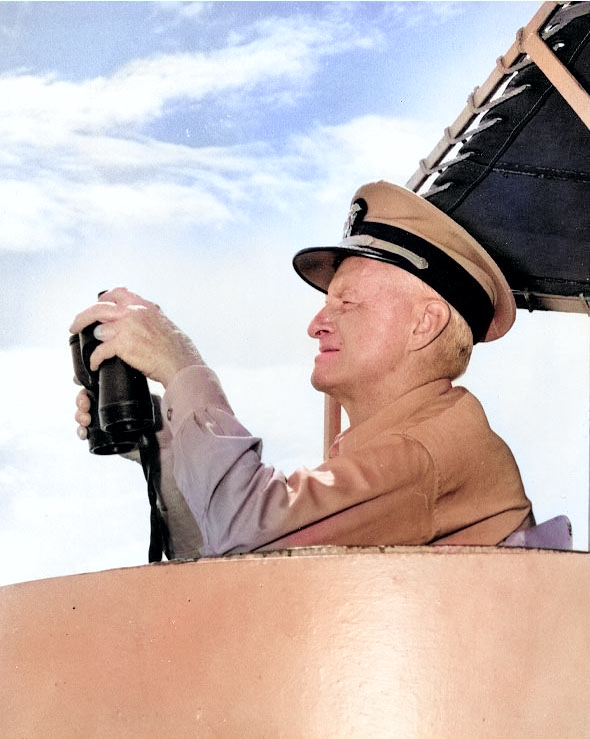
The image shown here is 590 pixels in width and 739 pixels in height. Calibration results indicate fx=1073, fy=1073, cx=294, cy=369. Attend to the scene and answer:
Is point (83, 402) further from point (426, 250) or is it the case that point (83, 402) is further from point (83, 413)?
point (426, 250)

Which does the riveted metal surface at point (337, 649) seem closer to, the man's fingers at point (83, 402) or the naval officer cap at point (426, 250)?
the man's fingers at point (83, 402)

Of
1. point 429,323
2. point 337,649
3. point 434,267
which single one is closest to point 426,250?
point 434,267

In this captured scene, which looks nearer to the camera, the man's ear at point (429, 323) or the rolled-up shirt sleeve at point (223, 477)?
the rolled-up shirt sleeve at point (223, 477)

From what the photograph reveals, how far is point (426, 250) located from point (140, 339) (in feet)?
2.03

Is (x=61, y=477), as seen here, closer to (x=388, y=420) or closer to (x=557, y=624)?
(x=388, y=420)

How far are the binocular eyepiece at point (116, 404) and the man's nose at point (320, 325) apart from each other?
385 millimetres

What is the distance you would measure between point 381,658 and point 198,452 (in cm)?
44

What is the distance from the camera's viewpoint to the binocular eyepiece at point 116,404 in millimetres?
1790

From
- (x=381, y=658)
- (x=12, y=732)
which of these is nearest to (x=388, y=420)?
(x=381, y=658)

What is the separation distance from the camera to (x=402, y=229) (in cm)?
213

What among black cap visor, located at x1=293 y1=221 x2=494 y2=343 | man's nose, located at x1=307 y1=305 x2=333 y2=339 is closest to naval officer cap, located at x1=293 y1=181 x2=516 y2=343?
black cap visor, located at x1=293 y1=221 x2=494 y2=343

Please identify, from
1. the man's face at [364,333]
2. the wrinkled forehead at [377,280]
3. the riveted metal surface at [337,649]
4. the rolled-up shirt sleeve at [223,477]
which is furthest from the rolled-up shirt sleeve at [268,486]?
the wrinkled forehead at [377,280]

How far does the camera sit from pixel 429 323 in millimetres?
2033

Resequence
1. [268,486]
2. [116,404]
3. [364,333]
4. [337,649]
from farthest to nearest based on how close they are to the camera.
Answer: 1. [364,333]
2. [116,404]
3. [268,486]
4. [337,649]
